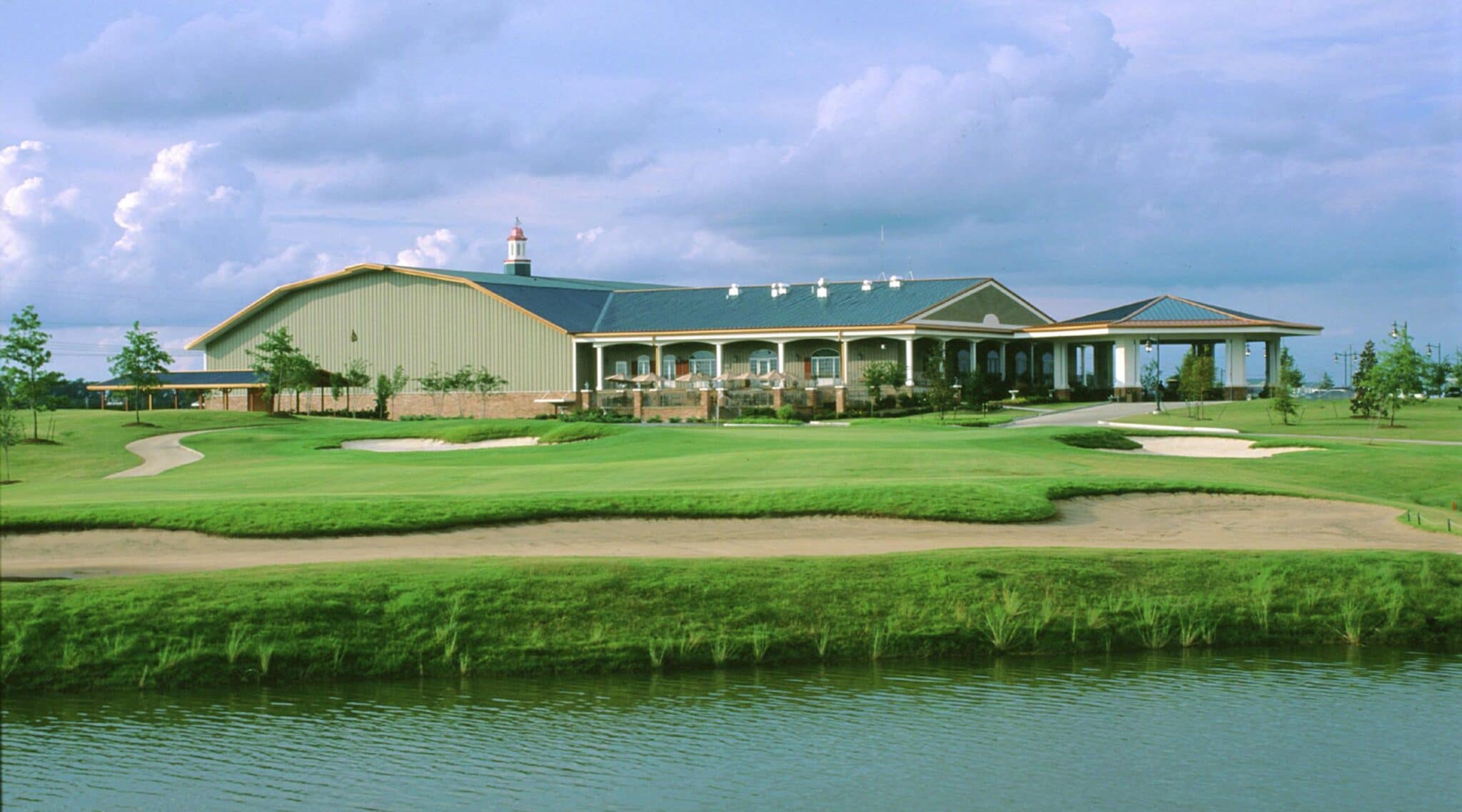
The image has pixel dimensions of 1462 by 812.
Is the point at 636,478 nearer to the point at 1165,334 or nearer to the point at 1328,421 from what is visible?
the point at 1328,421

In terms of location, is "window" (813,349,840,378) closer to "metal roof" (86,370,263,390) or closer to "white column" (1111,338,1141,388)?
"white column" (1111,338,1141,388)

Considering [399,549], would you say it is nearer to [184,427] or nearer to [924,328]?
[184,427]

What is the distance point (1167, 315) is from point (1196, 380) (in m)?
11.8

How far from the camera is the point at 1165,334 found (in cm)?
6531

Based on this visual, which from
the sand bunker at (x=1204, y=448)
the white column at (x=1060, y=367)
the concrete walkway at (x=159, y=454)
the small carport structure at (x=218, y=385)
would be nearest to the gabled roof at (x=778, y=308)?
the white column at (x=1060, y=367)

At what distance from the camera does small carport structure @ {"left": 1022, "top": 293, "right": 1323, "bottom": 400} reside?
64812 millimetres

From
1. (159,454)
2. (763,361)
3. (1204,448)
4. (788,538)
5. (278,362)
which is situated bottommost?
(788,538)

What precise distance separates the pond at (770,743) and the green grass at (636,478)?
516 cm

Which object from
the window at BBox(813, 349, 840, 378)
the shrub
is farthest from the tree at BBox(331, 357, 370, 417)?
the shrub

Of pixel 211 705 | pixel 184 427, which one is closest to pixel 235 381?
pixel 184 427

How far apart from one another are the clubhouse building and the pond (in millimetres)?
47374

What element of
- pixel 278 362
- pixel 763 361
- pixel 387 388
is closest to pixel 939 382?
pixel 763 361

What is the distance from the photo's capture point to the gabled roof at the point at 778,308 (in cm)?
6619

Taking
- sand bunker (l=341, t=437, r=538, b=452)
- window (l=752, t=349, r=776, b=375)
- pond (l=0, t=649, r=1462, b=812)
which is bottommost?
pond (l=0, t=649, r=1462, b=812)
